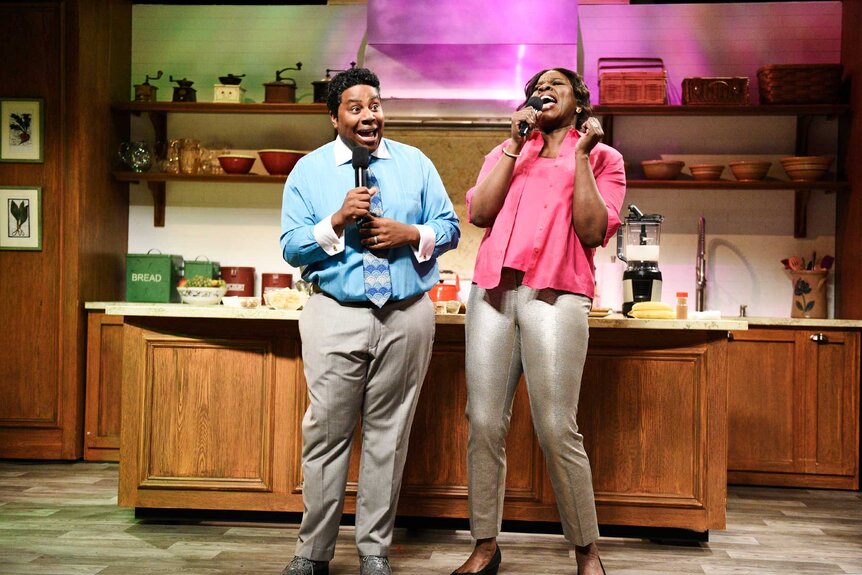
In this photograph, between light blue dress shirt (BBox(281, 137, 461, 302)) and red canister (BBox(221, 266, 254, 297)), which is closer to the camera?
light blue dress shirt (BBox(281, 137, 461, 302))

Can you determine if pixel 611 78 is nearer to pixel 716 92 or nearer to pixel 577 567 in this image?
pixel 716 92

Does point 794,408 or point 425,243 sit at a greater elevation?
point 425,243

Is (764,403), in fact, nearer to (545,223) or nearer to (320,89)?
(545,223)

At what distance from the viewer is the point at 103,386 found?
4895 millimetres

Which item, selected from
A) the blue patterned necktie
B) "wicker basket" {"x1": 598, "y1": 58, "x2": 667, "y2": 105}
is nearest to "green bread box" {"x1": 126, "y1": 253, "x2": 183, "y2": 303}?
"wicker basket" {"x1": 598, "y1": 58, "x2": 667, "y2": 105}

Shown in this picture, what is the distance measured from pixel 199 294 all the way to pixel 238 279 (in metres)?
0.54

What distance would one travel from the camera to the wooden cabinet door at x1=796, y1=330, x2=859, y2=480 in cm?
460

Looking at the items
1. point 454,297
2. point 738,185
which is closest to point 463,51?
point 454,297

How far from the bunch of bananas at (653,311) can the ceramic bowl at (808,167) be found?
2.12 meters

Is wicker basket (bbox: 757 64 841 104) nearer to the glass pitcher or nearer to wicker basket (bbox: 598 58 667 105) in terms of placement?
wicker basket (bbox: 598 58 667 105)

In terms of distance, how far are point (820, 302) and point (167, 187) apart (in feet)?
13.1

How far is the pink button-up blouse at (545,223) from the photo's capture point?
269 cm

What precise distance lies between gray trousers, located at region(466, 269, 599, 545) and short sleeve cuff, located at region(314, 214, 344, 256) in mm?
460

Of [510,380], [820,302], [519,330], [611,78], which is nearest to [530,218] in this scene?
[519,330]
